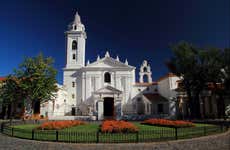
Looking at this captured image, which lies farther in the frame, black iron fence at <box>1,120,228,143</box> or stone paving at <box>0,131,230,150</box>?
black iron fence at <box>1,120,228,143</box>

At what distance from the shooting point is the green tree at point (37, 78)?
30438 mm

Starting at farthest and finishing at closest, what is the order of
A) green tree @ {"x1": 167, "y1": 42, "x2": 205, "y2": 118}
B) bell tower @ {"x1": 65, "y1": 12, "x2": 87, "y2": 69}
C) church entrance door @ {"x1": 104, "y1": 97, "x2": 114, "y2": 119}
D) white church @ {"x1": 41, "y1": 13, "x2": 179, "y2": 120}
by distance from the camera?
bell tower @ {"x1": 65, "y1": 12, "x2": 87, "y2": 69} → church entrance door @ {"x1": 104, "y1": 97, "x2": 114, "y2": 119} → white church @ {"x1": 41, "y1": 13, "x2": 179, "y2": 120} → green tree @ {"x1": 167, "y1": 42, "x2": 205, "y2": 118}

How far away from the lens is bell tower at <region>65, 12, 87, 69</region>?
43562mm

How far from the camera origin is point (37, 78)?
102 ft

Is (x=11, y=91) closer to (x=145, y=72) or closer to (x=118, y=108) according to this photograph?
(x=118, y=108)

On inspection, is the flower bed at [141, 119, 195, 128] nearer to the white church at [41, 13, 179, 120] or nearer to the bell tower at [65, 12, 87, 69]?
the white church at [41, 13, 179, 120]

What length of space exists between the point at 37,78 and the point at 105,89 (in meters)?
12.2

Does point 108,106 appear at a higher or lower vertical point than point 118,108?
higher

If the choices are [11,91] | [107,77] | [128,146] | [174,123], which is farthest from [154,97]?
[128,146]

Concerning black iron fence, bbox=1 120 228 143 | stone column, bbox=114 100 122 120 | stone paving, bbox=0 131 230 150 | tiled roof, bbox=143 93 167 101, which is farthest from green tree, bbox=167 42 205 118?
stone paving, bbox=0 131 230 150

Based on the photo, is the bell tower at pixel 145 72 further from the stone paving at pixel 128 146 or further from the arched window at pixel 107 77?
the stone paving at pixel 128 146

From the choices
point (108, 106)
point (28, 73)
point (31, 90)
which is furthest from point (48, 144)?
point (108, 106)

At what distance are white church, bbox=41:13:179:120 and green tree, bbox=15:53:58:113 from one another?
15.3 feet

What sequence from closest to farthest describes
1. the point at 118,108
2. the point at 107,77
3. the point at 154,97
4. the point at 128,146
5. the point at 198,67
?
the point at 128,146
the point at 198,67
the point at 118,108
the point at 154,97
the point at 107,77
